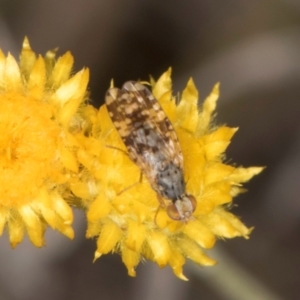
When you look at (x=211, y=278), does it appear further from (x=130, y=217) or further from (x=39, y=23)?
(x=39, y=23)

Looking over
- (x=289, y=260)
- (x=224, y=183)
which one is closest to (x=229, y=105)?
(x=289, y=260)

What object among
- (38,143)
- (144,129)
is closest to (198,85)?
(144,129)

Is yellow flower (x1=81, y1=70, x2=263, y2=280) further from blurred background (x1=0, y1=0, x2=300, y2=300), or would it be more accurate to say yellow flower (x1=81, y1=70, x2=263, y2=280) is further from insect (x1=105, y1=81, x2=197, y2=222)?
blurred background (x1=0, y1=0, x2=300, y2=300)

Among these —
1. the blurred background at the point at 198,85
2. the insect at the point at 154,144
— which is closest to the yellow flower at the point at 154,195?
the insect at the point at 154,144

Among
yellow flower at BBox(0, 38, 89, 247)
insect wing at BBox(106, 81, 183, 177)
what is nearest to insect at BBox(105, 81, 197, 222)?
insect wing at BBox(106, 81, 183, 177)

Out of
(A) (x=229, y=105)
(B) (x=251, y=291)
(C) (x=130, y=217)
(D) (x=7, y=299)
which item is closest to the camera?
(C) (x=130, y=217)

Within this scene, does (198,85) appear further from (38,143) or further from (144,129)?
(38,143)

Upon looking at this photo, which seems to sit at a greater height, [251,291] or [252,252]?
[252,252]
